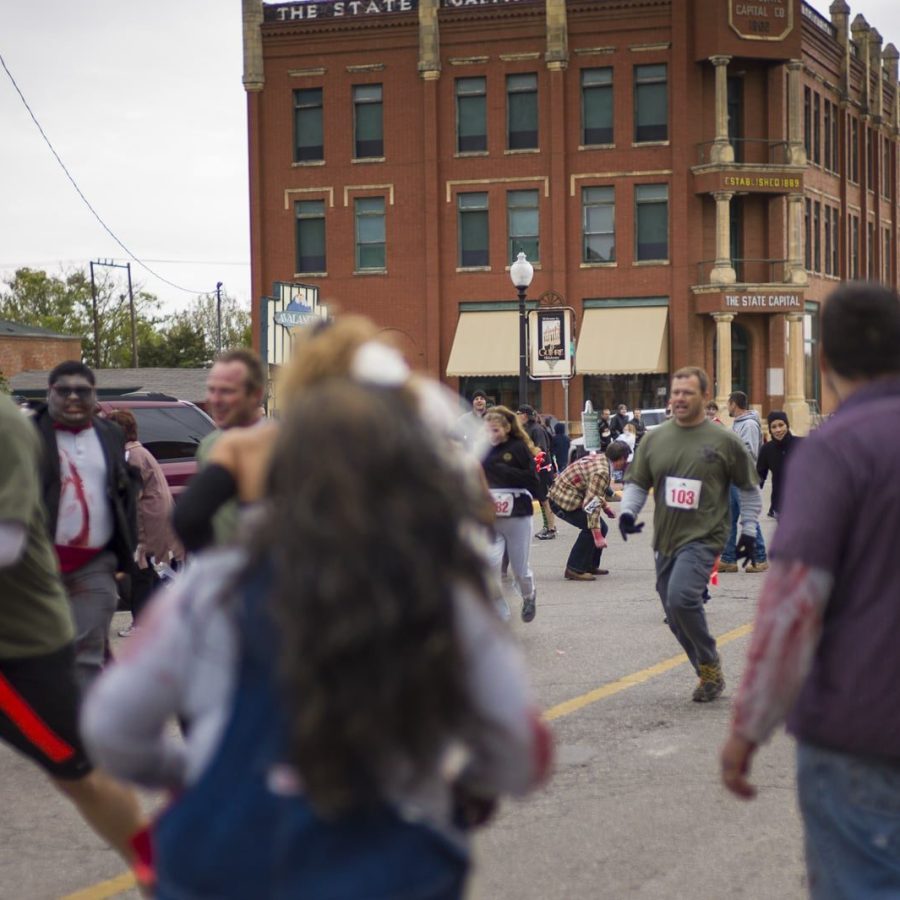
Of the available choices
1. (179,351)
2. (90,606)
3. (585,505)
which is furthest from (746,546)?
(179,351)

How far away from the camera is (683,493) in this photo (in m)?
8.54

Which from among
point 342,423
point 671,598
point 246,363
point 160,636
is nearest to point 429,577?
point 342,423

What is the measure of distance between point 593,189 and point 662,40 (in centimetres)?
A: 473

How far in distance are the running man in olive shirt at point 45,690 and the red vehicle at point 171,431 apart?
9558mm

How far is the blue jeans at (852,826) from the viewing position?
322 cm

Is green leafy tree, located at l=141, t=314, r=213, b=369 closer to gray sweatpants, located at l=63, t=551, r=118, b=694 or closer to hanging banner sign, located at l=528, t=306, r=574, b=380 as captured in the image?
hanging banner sign, located at l=528, t=306, r=574, b=380

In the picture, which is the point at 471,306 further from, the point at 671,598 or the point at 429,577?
the point at 429,577

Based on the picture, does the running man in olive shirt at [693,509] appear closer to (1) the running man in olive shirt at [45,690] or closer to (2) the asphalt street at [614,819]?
(2) the asphalt street at [614,819]

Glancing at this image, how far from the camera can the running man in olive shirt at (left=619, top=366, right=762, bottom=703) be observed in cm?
845

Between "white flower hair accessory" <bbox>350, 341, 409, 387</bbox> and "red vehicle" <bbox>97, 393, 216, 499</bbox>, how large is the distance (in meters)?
11.6

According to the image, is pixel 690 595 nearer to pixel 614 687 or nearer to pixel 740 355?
pixel 614 687

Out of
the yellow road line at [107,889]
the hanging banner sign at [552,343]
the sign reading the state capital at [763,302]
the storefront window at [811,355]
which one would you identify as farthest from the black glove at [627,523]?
the storefront window at [811,355]

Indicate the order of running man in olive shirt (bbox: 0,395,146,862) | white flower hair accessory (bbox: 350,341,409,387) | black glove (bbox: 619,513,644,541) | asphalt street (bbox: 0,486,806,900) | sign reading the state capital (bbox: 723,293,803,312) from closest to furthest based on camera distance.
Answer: white flower hair accessory (bbox: 350,341,409,387), running man in olive shirt (bbox: 0,395,146,862), asphalt street (bbox: 0,486,806,900), black glove (bbox: 619,513,644,541), sign reading the state capital (bbox: 723,293,803,312)

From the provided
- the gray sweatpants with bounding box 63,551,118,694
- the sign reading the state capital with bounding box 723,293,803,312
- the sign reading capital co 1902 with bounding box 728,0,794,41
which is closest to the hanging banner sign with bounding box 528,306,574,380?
the sign reading the state capital with bounding box 723,293,803,312
